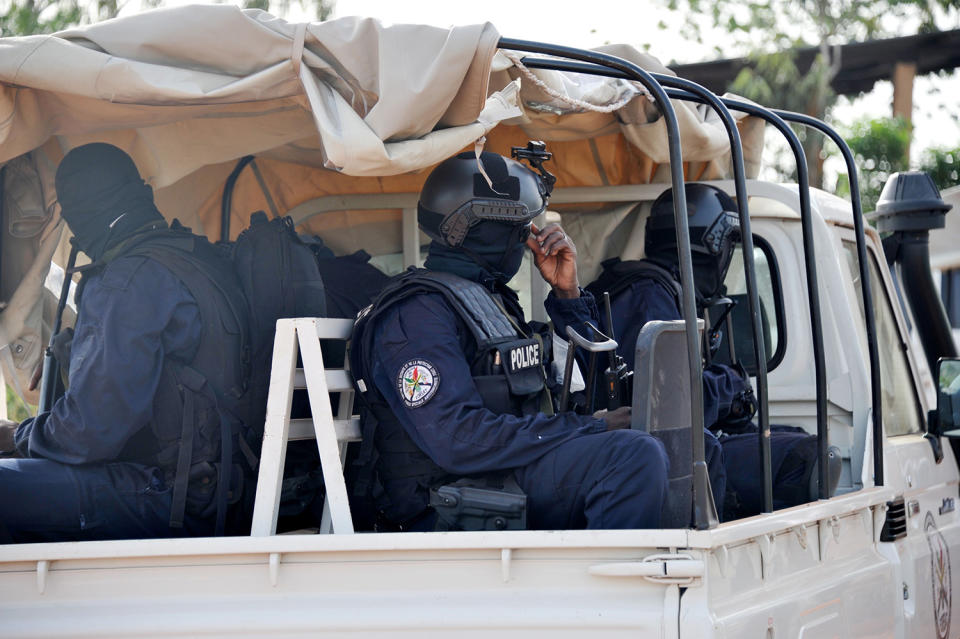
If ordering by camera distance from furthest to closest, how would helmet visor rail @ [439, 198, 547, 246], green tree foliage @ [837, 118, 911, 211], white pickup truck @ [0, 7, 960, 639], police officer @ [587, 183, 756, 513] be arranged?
green tree foliage @ [837, 118, 911, 211] < police officer @ [587, 183, 756, 513] < helmet visor rail @ [439, 198, 547, 246] < white pickup truck @ [0, 7, 960, 639]

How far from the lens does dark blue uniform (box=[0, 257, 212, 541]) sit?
10.5 ft

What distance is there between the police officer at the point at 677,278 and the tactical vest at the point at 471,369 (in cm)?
92

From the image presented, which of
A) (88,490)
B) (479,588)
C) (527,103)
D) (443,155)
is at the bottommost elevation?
(479,588)

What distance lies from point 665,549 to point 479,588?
428mm

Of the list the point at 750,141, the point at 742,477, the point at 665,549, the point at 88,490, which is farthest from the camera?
the point at 750,141

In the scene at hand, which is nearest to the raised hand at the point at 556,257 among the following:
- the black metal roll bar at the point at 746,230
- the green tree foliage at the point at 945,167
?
the black metal roll bar at the point at 746,230

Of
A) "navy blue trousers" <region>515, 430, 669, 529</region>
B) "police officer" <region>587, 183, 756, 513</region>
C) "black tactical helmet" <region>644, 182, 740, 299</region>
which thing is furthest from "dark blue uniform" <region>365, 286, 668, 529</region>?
"black tactical helmet" <region>644, 182, 740, 299</region>

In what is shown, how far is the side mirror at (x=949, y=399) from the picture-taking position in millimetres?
4367

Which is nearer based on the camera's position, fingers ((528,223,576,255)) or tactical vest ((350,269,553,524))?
tactical vest ((350,269,553,524))

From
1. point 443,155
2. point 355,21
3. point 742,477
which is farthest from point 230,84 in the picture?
point 742,477

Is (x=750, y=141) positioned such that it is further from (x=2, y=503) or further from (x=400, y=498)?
(x=2, y=503)

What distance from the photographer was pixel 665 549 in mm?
2611

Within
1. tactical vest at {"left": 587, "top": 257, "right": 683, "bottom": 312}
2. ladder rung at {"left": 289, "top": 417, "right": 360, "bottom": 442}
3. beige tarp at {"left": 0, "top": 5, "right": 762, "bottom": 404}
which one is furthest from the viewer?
tactical vest at {"left": 587, "top": 257, "right": 683, "bottom": 312}

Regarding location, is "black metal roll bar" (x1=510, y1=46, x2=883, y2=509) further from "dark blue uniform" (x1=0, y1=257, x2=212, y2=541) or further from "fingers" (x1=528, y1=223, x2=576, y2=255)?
"dark blue uniform" (x1=0, y1=257, x2=212, y2=541)
